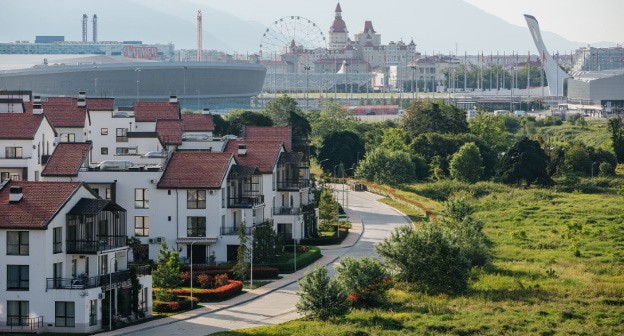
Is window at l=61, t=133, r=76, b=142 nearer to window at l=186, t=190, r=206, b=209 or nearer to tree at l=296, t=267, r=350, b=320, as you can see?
window at l=186, t=190, r=206, b=209

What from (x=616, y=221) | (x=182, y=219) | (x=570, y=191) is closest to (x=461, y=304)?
(x=182, y=219)

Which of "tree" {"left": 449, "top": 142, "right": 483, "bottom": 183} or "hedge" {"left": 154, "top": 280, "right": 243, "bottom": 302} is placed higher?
"tree" {"left": 449, "top": 142, "right": 483, "bottom": 183}

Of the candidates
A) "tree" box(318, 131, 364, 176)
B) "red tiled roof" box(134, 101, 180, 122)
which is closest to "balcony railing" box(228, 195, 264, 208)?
"red tiled roof" box(134, 101, 180, 122)

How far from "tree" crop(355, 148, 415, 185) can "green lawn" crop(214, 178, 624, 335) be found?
15956 mm

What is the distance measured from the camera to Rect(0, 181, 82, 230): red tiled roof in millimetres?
41125

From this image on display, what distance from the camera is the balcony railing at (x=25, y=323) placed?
40.7 metres

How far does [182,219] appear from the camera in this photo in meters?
54.1

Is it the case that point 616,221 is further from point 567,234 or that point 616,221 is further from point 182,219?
point 182,219

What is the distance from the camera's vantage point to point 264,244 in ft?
179

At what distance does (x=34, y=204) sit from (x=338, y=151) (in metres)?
59.7

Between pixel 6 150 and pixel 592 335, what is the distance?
2726 cm

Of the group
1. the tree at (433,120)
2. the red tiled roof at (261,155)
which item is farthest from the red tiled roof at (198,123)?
the tree at (433,120)

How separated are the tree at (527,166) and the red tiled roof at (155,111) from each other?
2194 centimetres

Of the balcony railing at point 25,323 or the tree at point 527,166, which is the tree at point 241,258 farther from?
the tree at point 527,166
